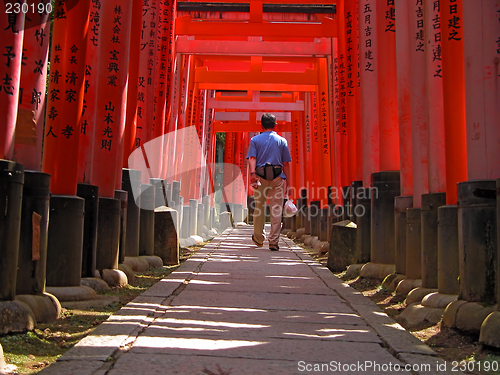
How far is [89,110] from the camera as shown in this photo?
498 cm

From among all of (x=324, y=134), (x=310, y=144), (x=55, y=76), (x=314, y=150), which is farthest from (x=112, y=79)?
(x=310, y=144)

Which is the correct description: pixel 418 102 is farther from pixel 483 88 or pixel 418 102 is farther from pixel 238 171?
pixel 238 171

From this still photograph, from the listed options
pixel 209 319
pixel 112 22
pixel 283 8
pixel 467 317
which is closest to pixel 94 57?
pixel 112 22

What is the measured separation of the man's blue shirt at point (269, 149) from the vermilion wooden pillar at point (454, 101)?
3991mm

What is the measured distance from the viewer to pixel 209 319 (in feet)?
11.3

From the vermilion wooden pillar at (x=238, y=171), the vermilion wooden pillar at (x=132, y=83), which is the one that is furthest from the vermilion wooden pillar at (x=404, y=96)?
the vermilion wooden pillar at (x=238, y=171)

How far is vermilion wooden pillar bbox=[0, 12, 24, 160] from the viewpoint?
310 cm

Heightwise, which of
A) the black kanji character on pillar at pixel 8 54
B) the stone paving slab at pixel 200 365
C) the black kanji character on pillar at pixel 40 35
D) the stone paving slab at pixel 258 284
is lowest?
the stone paving slab at pixel 200 365

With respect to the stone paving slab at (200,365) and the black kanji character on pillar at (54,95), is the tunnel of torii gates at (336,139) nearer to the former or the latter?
the black kanji character on pillar at (54,95)

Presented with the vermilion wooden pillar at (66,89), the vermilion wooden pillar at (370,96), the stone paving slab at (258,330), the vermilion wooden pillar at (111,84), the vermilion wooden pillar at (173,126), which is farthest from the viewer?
the vermilion wooden pillar at (173,126)

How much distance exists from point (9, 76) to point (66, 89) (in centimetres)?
122

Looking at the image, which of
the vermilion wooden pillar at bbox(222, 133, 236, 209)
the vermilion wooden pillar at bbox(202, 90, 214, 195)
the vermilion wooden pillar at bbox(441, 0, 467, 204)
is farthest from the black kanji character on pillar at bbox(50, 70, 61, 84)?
the vermilion wooden pillar at bbox(222, 133, 236, 209)

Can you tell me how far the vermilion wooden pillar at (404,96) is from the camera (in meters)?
5.18

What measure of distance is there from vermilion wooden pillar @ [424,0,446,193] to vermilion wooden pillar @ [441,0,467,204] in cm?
27
